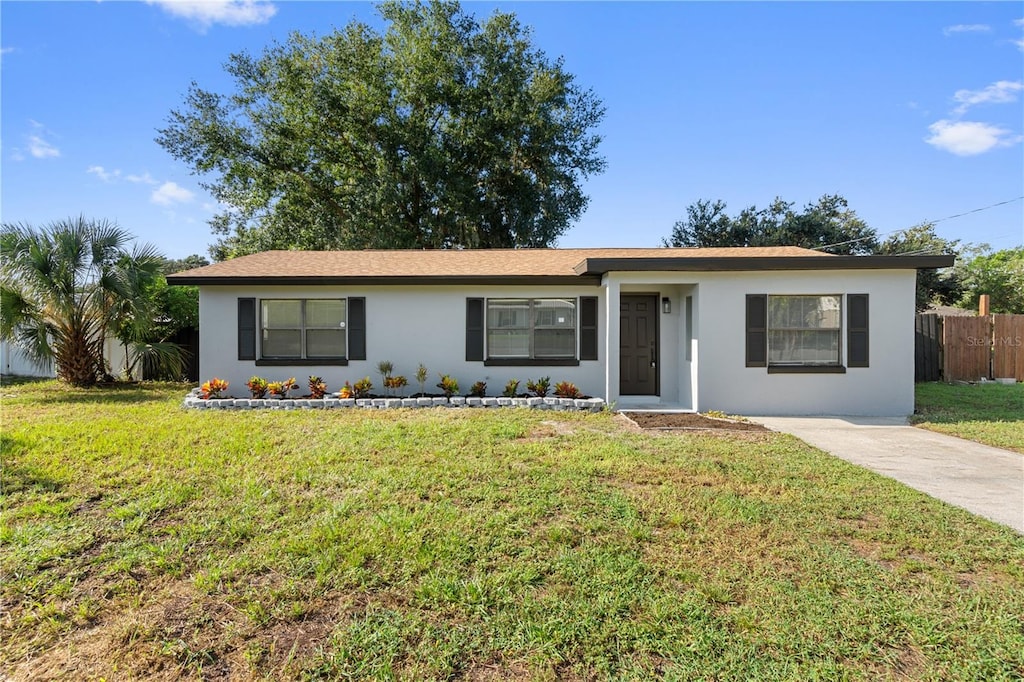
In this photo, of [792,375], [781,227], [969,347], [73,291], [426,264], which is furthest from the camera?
[781,227]

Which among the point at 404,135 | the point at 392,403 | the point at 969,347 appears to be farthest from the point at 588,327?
the point at 404,135

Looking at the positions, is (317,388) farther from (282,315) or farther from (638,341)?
(638,341)

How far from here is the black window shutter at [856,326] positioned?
9.05 metres

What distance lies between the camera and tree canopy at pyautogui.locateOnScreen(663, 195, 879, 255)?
2236 cm

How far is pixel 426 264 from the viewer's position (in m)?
11.0

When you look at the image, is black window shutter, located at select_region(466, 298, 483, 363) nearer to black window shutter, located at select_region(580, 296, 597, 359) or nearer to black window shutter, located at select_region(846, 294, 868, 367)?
black window shutter, located at select_region(580, 296, 597, 359)

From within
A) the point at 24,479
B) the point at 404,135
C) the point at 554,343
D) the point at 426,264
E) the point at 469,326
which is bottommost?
the point at 24,479

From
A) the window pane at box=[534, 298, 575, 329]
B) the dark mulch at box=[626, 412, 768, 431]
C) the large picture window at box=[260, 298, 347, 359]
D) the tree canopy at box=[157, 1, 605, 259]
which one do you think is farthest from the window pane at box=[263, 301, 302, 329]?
the tree canopy at box=[157, 1, 605, 259]

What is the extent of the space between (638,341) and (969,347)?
377 inches

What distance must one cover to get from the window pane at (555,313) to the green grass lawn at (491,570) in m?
4.91

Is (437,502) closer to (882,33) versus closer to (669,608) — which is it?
(669,608)

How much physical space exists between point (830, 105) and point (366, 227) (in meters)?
15.1

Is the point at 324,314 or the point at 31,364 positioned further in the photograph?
the point at 31,364

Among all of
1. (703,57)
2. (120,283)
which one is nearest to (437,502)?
(120,283)
